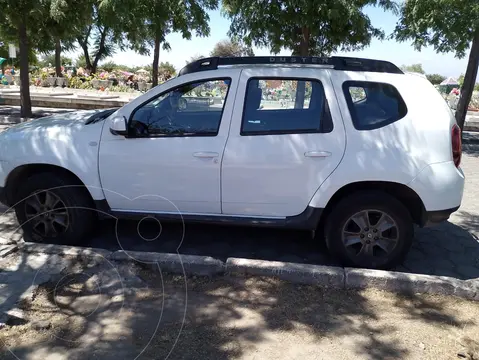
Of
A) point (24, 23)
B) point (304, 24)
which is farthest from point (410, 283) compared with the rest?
point (24, 23)

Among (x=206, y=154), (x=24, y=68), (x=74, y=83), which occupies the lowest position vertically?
(x=206, y=154)

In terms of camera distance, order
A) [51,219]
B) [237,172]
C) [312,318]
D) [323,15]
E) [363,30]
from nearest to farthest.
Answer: [312,318], [237,172], [51,219], [323,15], [363,30]

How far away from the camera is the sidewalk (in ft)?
9.04

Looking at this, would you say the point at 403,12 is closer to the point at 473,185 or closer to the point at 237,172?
the point at 473,185

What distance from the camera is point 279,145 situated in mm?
3740

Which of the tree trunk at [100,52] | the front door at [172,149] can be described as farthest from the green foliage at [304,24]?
the tree trunk at [100,52]

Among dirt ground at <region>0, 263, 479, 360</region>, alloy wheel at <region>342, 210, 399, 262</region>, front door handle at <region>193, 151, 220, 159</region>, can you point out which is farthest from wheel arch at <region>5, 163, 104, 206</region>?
alloy wheel at <region>342, 210, 399, 262</region>

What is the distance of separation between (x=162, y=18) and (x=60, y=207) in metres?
7.81

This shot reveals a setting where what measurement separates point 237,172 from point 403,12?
804 cm

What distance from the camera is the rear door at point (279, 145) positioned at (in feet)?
12.2

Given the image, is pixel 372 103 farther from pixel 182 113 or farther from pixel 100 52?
pixel 100 52

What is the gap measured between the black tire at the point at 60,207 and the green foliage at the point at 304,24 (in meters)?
5.71

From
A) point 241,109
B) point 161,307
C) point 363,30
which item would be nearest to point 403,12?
point 363,30

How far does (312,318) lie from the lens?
313 centimetres
